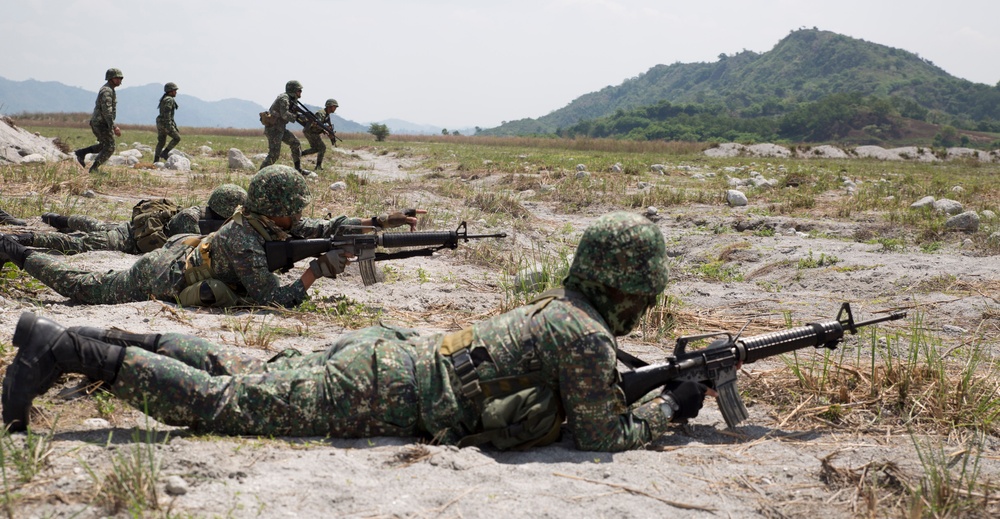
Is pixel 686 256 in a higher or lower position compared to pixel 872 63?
lower

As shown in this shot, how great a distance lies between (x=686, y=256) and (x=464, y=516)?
20.5 feet

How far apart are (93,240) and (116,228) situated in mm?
249

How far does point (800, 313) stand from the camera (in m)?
5.53

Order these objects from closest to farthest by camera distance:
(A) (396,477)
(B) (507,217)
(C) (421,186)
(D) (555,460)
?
(A) (396,477)
(D) (555,460)
(B) (507,217)
(C) (421,186)

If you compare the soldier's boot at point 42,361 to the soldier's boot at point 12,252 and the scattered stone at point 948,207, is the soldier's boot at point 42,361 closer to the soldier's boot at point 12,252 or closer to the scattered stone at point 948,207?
the soldier's boot at point 12,252

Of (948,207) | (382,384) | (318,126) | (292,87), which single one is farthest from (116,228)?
(948,207)

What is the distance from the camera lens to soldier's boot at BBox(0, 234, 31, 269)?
5098 mm

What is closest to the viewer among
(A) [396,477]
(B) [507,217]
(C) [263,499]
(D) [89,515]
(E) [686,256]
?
(D) [89,515]

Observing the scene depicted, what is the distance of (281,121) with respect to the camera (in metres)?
13.5

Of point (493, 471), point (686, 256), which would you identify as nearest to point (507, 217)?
point (686, 256)

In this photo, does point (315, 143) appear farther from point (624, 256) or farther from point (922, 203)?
point (624, 256)

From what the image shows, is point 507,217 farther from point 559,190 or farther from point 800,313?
point 800,313

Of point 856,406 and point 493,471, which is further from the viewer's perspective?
point 856,406

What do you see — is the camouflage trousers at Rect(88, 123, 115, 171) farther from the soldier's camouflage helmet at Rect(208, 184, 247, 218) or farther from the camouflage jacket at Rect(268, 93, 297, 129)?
the soldier's camouflage helmet at Rect(208, 184, 247, 218)
